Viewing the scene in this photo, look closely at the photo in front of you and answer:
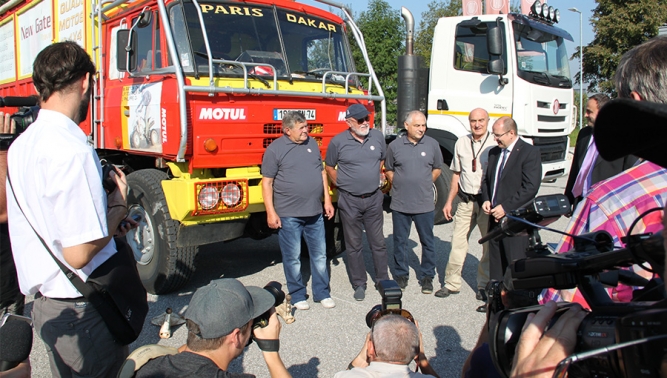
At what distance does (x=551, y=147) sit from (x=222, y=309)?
7345mm

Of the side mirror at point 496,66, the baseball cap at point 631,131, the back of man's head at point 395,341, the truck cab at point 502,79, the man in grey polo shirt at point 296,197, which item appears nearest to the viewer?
the baseball cap at point 631,131

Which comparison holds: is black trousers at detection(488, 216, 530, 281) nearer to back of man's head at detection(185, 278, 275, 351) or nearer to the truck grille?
back of man's head at detection(185, 278, 275, 351)

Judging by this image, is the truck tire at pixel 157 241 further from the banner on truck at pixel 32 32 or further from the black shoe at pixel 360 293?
the banner on truck at pixel 32 32

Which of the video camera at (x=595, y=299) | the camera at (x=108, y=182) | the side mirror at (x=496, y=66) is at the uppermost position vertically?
the side mirror at (x=496, y=66)

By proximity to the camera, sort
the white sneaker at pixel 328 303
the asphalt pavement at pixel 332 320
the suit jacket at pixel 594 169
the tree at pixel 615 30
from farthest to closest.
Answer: the tree at pixel 615 30 → the white sneaker at pixel 328 303 → the asphalt pavement at pixel 332 320 → the suit jacket at pixel 594 169

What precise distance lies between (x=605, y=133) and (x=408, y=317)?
5.15 feet

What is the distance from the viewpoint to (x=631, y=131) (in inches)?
32.7

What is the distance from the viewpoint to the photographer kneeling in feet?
6.56

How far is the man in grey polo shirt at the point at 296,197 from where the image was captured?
15.5ft

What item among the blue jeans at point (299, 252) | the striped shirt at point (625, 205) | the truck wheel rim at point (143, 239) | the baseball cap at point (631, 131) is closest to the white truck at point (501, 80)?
the blue jeans at point (299, 252)

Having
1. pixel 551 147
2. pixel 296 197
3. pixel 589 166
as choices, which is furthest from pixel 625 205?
pixel 551 147

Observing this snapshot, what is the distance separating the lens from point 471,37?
785 cm

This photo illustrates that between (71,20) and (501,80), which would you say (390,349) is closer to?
(71,20)

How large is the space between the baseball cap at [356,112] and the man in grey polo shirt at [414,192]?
19.9 inches
